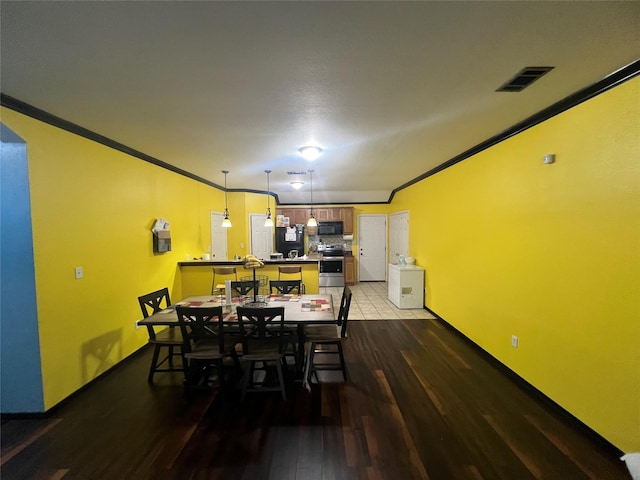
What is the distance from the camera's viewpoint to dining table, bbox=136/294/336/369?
2516 millimetres

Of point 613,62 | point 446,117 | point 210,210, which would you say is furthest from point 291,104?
point 210,210

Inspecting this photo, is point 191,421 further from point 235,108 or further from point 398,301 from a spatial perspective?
point 398,301

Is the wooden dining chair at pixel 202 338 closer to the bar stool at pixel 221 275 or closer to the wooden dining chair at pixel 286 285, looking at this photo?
the wooden dining chair at pixel 286 285

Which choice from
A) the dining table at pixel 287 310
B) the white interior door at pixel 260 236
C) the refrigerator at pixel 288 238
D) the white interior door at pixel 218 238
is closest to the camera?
the dining table at pixel 287 310

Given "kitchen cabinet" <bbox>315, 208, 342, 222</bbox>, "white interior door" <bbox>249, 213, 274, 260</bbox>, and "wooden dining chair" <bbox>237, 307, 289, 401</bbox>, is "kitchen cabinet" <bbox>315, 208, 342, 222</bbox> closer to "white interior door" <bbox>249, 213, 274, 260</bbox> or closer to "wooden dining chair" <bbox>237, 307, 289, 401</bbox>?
"white interior door" <bbox>249, 213, 274, 260</bbox>

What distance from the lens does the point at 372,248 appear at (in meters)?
7.71

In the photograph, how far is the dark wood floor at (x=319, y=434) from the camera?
1736 millimetres

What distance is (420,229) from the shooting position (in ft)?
17.7

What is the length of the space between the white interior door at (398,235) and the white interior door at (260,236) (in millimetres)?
3333

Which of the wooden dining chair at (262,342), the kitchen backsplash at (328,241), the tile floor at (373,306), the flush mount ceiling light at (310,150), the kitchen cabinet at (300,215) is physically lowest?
the tile floor at (373,306)

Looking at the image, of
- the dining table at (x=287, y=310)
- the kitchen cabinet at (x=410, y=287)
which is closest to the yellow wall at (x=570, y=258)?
the kitchen cabinet at (x=410, y=287)

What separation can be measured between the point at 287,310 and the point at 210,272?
86.0 inches

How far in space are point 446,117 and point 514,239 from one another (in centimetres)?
142

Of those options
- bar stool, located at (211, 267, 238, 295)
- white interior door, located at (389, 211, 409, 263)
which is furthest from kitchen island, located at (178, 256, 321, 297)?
white interior door, located at (389, 211, 409, 263)
